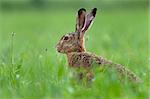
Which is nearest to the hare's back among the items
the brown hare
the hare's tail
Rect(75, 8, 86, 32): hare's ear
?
the brown hare

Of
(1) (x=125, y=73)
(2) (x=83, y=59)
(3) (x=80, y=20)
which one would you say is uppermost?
(3) (x=80, y=20)

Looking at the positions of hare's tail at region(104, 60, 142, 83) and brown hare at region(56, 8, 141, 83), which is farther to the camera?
brown hare at region(56, 8, 141, 83)

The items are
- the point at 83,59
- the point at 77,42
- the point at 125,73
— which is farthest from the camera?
the point at 77,42

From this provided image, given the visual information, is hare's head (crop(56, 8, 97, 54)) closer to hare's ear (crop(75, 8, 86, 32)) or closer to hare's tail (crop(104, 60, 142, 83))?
hare's ear (crop(75, 8, 86, 32))

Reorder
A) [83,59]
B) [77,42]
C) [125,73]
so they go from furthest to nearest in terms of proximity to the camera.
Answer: [77,42] → [83,59] → [125,73]

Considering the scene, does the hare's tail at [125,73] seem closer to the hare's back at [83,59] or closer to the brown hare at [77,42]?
the hare's back at [83,59]

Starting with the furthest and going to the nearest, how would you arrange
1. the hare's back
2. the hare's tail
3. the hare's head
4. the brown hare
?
the hare's head
the brown hare
the hare's back
the hare's tail

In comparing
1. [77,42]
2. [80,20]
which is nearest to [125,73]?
[77,42]

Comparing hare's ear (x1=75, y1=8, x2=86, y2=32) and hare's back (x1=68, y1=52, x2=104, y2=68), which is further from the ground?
hare's ear (x1=75, y1=8, x2=86, y2=32)

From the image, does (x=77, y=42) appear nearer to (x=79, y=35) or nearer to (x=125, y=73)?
(x=79, y=35)

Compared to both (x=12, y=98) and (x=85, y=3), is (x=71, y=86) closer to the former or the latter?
(x=12, y=98)

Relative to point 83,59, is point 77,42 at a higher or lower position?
higher

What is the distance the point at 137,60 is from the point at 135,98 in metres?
3.68

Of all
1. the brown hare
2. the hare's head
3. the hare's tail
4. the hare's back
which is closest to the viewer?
the hare's tail
